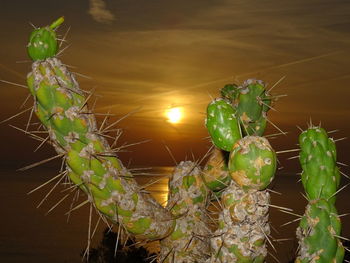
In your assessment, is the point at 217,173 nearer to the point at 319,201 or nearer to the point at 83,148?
the point at 319,201

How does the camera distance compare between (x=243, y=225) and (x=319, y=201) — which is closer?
(x=243, y=225)

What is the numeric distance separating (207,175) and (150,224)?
609mm

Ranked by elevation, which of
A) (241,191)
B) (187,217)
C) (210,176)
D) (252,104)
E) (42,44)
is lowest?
(241,191)

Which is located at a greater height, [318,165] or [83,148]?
[318,165]

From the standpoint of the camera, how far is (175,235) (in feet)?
12.7

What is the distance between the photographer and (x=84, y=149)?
125 inches

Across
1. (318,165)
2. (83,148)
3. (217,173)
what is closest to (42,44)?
(83,148)

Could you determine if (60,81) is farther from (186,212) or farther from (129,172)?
(186,212)

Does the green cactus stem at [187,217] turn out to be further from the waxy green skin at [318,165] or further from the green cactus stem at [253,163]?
the green cactus stem at [253,163]

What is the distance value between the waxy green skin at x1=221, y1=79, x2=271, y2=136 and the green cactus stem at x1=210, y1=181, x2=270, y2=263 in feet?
3.14

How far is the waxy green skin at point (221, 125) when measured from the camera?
2.83 m

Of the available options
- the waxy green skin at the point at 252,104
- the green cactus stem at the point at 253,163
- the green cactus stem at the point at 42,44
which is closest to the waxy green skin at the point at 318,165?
the waxy green skin at the point at 252,104

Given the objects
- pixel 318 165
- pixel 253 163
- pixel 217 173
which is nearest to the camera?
pixel 253 163

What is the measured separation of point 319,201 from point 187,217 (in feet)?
3.20
